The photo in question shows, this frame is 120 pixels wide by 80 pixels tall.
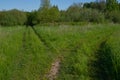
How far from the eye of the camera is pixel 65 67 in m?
11.3

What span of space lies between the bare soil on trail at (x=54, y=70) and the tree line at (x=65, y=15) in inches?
2150

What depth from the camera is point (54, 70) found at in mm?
10812

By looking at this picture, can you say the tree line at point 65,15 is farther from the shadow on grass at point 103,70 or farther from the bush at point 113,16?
the shadow on grass at point 103,70

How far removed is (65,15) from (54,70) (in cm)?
6386

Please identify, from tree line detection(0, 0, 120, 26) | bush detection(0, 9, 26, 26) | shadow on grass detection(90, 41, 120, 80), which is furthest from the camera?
bush detection(0, 9, 26, 26)

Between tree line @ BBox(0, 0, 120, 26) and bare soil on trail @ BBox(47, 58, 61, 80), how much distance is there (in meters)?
54.6

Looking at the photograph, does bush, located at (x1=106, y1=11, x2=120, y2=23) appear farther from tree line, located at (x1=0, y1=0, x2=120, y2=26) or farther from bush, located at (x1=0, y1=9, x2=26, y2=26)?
bush, located at (x1=0, y1=9, x2=26, y2=26)

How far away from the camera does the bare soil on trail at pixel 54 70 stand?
9.71m

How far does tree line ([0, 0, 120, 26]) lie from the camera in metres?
69.1

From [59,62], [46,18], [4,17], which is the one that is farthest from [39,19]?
[59,62]

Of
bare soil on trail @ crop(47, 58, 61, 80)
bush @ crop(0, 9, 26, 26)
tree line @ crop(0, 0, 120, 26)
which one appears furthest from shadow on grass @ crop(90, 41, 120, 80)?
bush @ crop(0, 9, 26, 26)

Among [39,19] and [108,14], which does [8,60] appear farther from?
[39,19]

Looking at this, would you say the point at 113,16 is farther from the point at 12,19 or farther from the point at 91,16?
the point at 12,19

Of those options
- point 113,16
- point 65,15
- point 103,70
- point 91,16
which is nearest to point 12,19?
point 65,15
